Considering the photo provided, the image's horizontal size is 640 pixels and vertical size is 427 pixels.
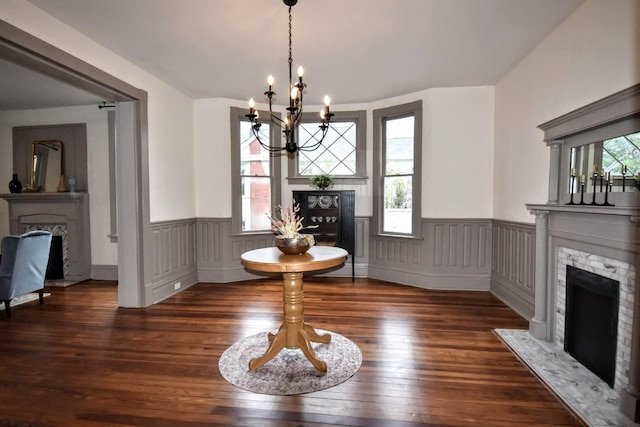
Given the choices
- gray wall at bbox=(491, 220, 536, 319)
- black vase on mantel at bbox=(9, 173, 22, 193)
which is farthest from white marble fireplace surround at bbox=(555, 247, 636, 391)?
black vase on mantel at bbox=(9, 173, 22, 193)

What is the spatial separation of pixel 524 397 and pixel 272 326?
2126mm

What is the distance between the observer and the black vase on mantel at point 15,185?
5.23 metres

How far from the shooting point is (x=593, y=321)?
2.38 meters

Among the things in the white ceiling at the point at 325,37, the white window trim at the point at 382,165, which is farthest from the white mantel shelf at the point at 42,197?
the white window trim at the point at 382,165

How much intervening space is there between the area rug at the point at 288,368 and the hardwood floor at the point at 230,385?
7cm

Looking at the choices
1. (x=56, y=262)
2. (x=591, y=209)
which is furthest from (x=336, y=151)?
(x=56, y=262)

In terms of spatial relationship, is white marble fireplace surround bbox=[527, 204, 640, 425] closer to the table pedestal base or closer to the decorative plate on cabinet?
the table pedestal base

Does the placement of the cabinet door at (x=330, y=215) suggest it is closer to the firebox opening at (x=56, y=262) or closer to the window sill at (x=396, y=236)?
the window sill at (x=396, y=236)

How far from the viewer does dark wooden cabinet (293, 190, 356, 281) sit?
4.86 m

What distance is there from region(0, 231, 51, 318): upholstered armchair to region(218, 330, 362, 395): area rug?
277 cm

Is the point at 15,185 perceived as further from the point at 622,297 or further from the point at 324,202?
the point at 622,297

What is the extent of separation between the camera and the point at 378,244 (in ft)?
16.8

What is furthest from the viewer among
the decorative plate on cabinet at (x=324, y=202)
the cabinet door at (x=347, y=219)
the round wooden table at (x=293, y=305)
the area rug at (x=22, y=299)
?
the decorative plate on cabinet at (x=324, y=202)

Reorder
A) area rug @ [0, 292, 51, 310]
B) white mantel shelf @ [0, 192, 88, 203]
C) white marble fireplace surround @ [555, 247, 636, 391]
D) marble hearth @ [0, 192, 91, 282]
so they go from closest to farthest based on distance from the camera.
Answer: white marble fireplace surround @ [555, 247, 636, 391] < area rug @ [0, 292, 51, 310] < white mantel shelf @ [0, 192, 88, 203] < marble hearth @ [0, 192, 91, 282]
